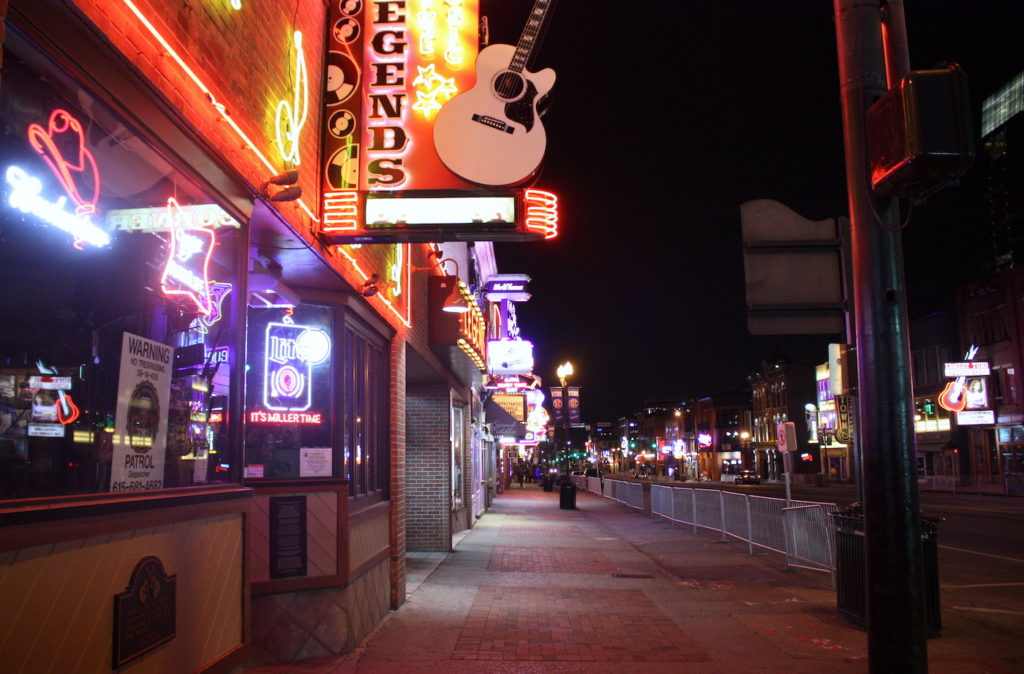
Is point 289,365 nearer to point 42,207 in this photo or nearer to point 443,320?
point 42,207

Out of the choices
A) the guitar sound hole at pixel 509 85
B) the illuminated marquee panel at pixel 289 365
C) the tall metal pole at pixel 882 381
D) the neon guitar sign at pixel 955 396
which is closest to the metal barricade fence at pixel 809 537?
the tall metal pole at pixel 882 381

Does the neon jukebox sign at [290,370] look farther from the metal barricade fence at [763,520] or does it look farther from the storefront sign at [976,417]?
the storefront sign at [976,417]

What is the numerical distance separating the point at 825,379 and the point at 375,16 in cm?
7486

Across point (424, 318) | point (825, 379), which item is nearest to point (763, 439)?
point (825, 379)

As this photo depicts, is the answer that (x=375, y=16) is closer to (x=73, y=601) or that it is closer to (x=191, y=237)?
(x=191, y=237)

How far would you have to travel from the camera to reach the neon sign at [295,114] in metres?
5.92

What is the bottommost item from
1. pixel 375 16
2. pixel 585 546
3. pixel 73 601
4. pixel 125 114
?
pixel 585 546

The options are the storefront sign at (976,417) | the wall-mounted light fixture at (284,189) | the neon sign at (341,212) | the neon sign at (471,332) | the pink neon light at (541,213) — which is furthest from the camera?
the storefront sign at (976,417)

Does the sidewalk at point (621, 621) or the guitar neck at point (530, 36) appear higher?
the guitar neck at point (530, 36)

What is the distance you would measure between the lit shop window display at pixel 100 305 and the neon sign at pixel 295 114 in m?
0.97

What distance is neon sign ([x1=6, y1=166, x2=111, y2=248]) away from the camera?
3344 millimetres

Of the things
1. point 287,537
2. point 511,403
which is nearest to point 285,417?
point 287,537

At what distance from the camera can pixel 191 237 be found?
4.89 m

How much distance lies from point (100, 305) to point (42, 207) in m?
0.84
